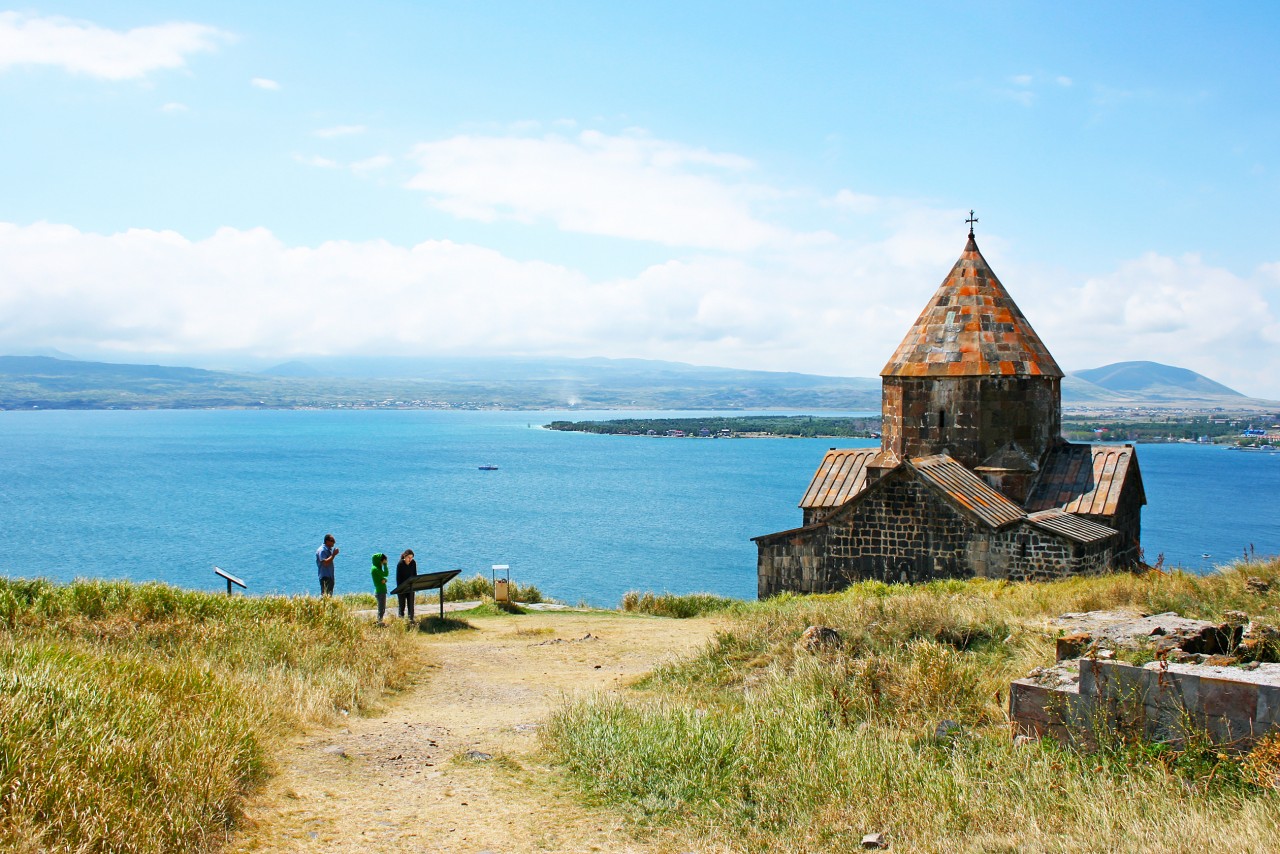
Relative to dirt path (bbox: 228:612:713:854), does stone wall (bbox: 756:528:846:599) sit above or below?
below

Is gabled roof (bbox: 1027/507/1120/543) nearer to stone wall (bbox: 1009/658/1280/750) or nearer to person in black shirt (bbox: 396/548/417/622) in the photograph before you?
stone wall (bbox: 1009/658/1280/750)

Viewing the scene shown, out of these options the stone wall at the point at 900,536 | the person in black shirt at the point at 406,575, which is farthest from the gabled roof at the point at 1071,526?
the person in black shirt at the point at 406,575

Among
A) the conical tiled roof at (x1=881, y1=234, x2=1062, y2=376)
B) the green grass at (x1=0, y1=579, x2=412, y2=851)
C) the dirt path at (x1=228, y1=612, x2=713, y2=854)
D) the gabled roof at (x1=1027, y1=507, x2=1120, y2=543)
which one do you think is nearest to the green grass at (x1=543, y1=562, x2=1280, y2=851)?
the dirt path at (x1=228, y1=612, x2=713, y2=854)

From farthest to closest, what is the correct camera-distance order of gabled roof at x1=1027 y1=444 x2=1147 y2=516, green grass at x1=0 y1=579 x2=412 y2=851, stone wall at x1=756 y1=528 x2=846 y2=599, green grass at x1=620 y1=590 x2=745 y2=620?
green grass at x1=620 y1=590 x2=745 y2=620, stone wall at x1=756 y1=528 x2=846 y2=599, gabled roof at x1=1027 y1=444 x2=1147 y2=516, green grass at x1=0 y1=579 x2=412 y2=851

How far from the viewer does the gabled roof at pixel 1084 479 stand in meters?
14.5

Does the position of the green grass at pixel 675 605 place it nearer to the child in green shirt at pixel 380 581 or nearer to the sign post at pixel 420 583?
the sign post at pixel 420 583

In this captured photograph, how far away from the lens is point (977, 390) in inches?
591

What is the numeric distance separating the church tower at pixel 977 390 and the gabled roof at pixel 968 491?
0.58 meters

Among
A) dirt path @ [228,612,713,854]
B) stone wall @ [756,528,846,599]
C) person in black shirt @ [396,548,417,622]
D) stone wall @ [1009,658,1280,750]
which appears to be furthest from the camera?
stone wall @ [756,528,846,599]

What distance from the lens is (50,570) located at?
34750 mm

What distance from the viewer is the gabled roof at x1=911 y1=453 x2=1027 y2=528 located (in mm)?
13664

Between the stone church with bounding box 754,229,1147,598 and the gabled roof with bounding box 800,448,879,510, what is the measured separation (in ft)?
0.12

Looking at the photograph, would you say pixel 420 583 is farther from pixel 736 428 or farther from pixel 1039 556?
pixel 736 428

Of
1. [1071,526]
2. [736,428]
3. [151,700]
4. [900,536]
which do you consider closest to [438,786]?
[151,700]
